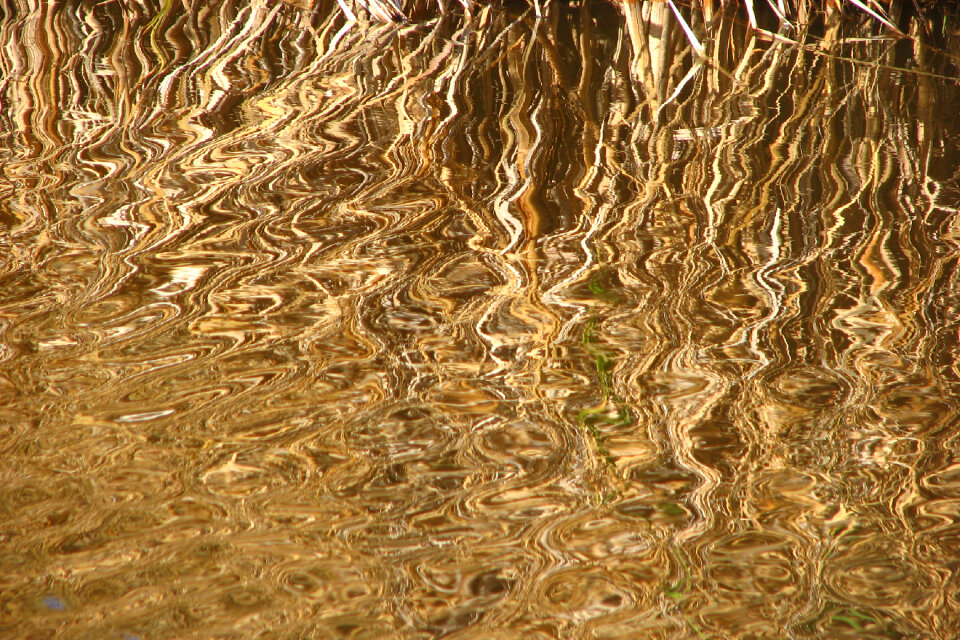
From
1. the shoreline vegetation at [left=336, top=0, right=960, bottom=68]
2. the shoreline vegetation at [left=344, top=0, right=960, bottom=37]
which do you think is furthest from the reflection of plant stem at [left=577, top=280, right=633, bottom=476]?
A: the shoreline vegetation at [left=344, top=0, right=960, bottom=37]

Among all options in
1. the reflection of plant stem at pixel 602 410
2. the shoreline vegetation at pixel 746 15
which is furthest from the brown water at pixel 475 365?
the shoreline vegetation at pixel 746 15

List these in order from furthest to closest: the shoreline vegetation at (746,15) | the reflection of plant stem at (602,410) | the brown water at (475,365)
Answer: the shoreline vegetation at (746,15)
the reflection of plant stem at (602,410)
the brown water at (475,365)

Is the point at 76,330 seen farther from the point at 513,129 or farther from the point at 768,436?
the point at 513,129

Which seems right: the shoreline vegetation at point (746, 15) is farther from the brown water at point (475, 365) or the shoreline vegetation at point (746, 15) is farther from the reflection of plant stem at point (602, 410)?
the reflection of plant stem at point (602, 410)

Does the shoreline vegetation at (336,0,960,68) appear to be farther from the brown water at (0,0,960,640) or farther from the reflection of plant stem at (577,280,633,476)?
the reflection of plant stem at (577,280,633,476)

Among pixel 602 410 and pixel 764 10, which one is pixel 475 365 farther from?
pixel 764 10

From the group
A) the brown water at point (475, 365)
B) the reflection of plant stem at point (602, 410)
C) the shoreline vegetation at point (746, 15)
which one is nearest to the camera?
the brown water at point (475, 365)

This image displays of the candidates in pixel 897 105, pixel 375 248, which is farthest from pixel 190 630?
pixel 897 105

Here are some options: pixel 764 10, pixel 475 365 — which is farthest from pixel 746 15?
pixel 475 365
